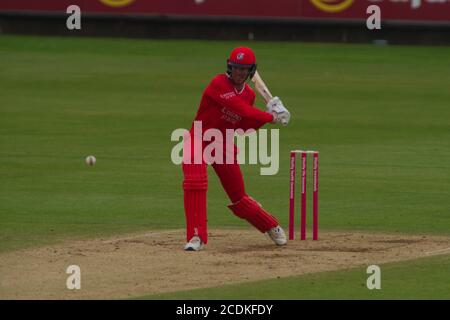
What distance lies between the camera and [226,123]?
12898mm

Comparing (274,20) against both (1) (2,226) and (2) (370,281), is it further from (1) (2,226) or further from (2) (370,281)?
(2) (370,281)

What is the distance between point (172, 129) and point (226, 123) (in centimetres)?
1052

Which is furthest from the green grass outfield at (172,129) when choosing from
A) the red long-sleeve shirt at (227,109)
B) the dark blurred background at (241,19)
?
→ the red long-sleeve shirt at (227,109)

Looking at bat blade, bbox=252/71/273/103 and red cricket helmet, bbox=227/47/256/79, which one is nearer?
red cricket helmet, bbox=227/47/256/79

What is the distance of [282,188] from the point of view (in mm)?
17516

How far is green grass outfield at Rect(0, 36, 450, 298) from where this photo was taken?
1538 centimetres

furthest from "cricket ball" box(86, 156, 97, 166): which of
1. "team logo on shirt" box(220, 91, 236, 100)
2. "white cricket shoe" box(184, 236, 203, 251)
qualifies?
"team logo on shirt" box(220, 91, 236, 100)

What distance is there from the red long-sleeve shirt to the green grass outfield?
1947 millimetres

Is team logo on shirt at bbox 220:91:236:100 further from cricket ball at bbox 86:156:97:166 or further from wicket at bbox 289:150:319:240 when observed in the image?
cricket ball at bbox 86:156:97:166

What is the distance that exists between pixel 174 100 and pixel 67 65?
6680mm

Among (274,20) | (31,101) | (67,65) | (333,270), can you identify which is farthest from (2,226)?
(274,20)

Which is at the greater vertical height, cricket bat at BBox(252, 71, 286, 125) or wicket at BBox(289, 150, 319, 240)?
cricket bat at BBox(252, 71, 286, 125)

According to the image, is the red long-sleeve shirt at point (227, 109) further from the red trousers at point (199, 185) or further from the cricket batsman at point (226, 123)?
the red trousers at point (199, 185)

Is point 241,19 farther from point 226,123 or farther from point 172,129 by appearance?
point 226,123
